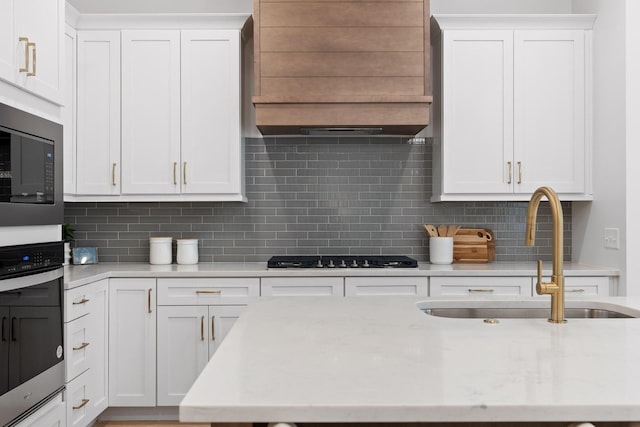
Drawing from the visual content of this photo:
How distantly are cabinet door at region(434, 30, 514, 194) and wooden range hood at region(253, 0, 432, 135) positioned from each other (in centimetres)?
27

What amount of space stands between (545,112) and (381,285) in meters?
1.56

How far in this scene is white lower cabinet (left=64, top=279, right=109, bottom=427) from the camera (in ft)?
9.22

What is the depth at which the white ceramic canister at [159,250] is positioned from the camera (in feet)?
12.2

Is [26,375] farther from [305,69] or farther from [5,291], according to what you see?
[305,69]

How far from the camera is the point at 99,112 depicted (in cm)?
356

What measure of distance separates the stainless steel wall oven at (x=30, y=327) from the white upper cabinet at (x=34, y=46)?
654 millimetres

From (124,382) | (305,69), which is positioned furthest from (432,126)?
(124,382)

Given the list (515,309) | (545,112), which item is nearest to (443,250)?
(545,112)

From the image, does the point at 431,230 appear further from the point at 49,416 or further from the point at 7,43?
the point at 7,43

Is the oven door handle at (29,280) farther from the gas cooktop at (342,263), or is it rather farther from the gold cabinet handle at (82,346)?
the gas cooktop at (342,263)

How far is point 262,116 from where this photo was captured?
3.41m

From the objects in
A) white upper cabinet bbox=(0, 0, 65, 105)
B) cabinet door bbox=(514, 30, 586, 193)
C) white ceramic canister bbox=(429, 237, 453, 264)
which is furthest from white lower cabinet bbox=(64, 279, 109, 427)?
cabinet door bbox=(514, 30, 586, 193)

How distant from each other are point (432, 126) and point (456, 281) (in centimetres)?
115

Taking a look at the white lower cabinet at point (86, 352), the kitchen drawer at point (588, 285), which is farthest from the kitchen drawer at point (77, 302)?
the kitchen drawer at point (588, 285)
